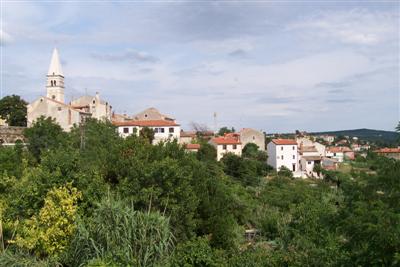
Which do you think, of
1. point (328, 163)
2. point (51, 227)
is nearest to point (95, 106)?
point (328, 163)

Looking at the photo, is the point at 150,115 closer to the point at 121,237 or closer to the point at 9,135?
the point at 9,135

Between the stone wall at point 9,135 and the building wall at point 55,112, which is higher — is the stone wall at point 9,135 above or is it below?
below

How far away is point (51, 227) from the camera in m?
12.2

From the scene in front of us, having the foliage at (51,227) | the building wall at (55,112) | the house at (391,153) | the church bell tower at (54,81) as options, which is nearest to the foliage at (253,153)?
the building wall at (55,112)

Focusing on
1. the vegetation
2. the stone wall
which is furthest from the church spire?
the vegetation

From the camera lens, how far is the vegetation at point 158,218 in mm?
8211

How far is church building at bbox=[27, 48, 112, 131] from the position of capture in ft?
183

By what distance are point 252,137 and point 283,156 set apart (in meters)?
8.72

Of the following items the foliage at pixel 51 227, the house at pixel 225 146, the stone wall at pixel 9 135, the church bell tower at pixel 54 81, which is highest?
the church bell tower at pixel 54 81

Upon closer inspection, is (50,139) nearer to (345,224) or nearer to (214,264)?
(214,264)

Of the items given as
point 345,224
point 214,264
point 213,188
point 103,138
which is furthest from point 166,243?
point 103,138

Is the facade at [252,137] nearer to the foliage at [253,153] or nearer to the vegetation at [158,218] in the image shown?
the foliage at [253,153]

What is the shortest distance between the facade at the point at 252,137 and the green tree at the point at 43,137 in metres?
38.7

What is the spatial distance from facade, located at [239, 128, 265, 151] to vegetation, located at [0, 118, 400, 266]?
2033 inches
